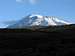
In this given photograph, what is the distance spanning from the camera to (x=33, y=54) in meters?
17.7

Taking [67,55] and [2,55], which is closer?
[67,55]

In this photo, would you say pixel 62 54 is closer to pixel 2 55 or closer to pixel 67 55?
pixel 67 55

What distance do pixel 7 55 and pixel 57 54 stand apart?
3929 millimetres

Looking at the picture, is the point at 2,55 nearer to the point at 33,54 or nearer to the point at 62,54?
the point at 33,54

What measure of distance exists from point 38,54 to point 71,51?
2.57 metres

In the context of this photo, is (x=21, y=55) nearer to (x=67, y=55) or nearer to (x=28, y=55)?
(x=28, y=55)

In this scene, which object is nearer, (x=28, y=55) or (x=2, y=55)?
(x=28, y=55)

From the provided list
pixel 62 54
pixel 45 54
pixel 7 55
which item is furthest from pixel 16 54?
pixel 62 54

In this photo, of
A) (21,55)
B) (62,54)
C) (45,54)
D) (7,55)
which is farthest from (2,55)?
(62,54)

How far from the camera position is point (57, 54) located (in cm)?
1728

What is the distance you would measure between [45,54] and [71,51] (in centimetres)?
204

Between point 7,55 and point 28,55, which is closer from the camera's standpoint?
point 28,55

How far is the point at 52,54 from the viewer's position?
17531mm

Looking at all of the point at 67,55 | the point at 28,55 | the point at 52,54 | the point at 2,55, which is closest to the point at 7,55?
the point at 2,55
